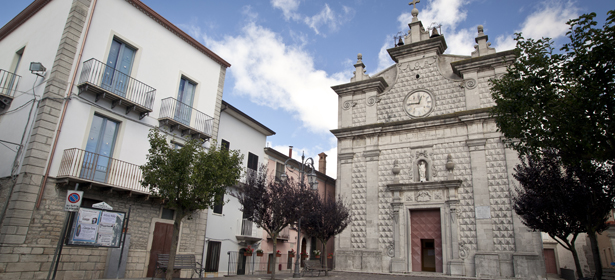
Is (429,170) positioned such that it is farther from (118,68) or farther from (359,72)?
(118,68)

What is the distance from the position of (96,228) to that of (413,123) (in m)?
18.7

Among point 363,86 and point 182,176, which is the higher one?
point 363,86

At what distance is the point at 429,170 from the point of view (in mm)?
22812

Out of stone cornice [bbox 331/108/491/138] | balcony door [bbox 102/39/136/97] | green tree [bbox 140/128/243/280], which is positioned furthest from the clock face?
balcony door [bbox 102/39/136/97]

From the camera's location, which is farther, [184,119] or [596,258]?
[184,119]

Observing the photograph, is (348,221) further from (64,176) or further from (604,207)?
(64,176)

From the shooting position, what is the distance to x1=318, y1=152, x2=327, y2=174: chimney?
3778 cm

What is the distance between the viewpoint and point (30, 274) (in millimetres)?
11219

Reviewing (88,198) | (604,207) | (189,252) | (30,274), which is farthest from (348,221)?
(30,274)

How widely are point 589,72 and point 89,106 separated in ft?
49.2

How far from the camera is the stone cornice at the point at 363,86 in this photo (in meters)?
26.1

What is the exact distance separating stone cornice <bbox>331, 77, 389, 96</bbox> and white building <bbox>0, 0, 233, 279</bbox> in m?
12.4

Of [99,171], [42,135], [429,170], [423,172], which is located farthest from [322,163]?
[42,135]

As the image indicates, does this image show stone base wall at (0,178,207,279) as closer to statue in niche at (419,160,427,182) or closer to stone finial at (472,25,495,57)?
statue in niche at (419,160,427,182)
